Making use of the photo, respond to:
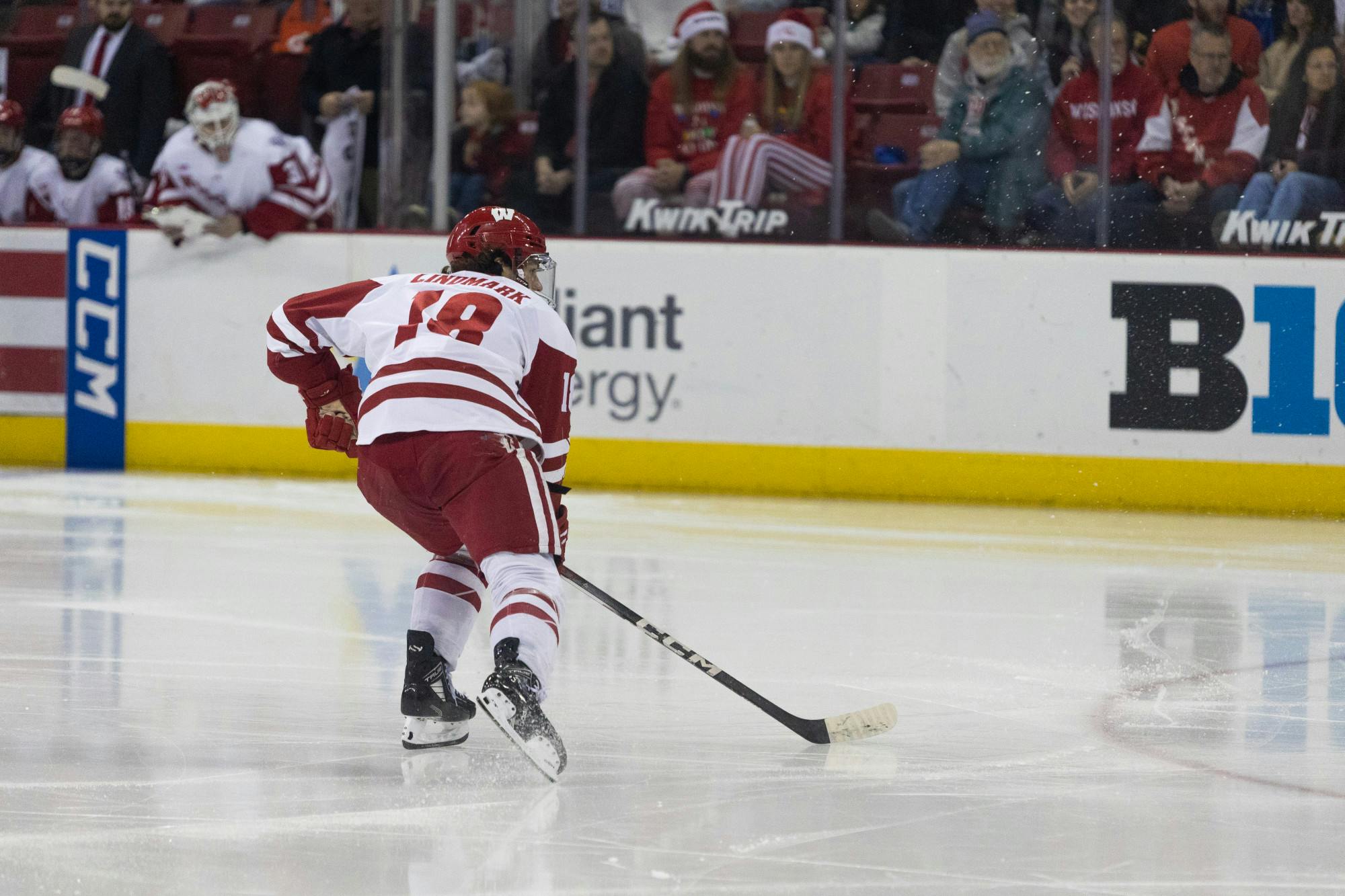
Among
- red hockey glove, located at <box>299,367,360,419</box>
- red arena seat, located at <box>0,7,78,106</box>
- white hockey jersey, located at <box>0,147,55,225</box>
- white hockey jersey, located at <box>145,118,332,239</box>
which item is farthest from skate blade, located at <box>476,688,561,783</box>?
red arena seat, located at <box>0,7,78,106</box>

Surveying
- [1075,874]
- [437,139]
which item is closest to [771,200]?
[437,139]

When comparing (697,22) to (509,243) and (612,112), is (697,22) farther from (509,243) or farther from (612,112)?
(509,243)

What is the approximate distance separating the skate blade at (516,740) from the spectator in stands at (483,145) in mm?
4969

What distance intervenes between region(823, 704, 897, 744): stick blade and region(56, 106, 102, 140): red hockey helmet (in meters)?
5.87

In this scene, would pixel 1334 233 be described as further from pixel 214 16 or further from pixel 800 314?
pixel 214 16

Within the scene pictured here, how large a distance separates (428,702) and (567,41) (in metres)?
4.82

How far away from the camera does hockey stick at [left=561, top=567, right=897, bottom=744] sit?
349cm

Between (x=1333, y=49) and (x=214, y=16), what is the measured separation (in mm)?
5155

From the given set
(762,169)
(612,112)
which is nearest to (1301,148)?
(762,169)

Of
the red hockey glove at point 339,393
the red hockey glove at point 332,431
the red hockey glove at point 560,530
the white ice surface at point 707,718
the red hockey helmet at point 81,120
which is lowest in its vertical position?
the white ice surface at point 707,718

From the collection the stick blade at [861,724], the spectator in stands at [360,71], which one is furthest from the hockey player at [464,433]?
the spectator in stands at [360,71]

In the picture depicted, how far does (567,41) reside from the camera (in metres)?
7.73

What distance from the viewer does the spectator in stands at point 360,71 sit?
318 inches

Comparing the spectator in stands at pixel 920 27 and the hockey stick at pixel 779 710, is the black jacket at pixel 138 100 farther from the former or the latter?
the hockey stick at pixel 779 710
